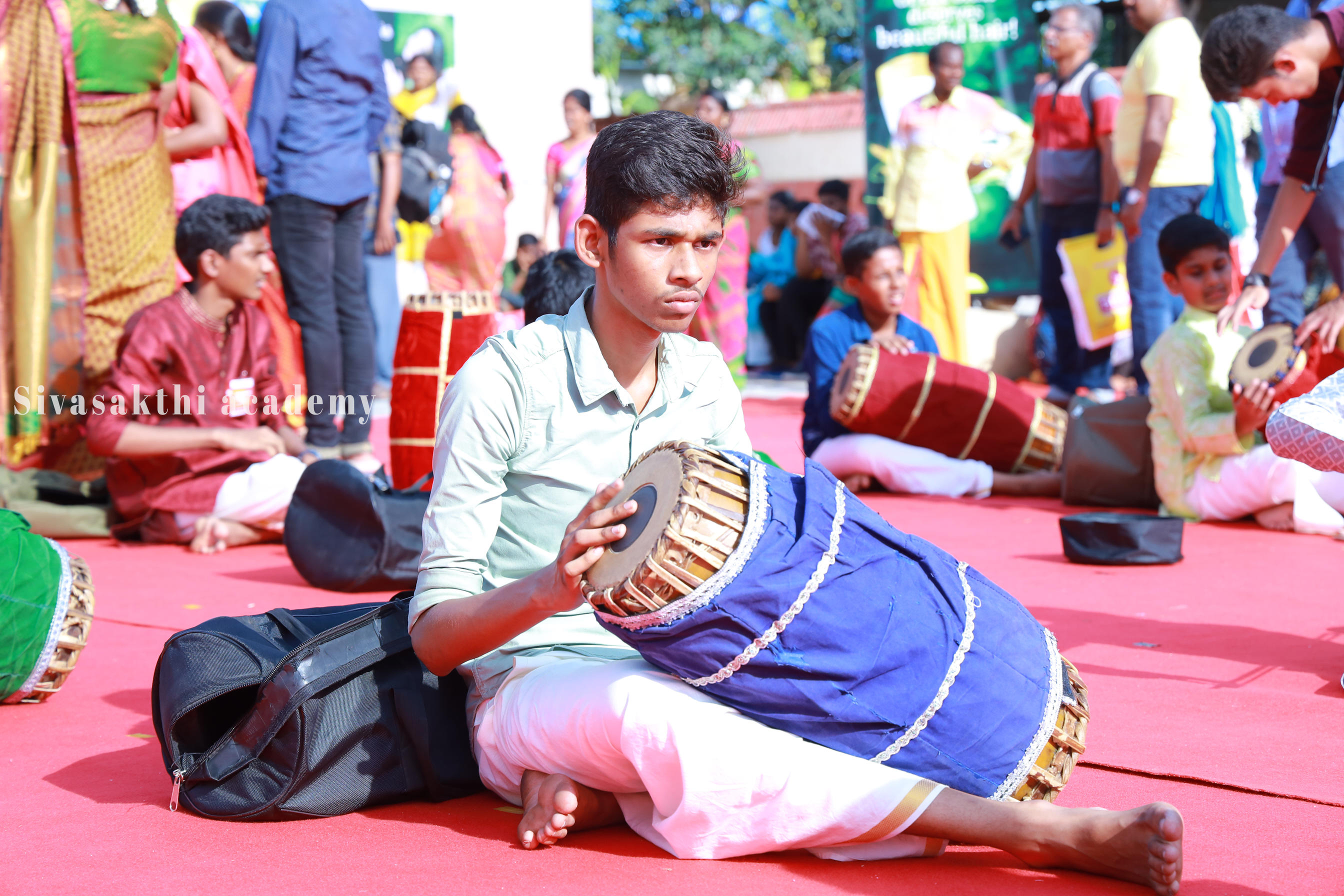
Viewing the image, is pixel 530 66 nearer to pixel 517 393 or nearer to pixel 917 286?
pixel 917 286

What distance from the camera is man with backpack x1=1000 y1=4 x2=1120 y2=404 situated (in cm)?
714

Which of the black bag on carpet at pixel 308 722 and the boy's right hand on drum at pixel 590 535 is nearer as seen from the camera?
the boy's right hand on drum at pixel 590 535

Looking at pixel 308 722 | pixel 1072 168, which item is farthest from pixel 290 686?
pixel 1072 168

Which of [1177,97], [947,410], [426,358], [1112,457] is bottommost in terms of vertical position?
[1112,457]

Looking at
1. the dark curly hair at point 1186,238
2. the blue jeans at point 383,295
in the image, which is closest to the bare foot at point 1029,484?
the dark curly hair at point 1186,238

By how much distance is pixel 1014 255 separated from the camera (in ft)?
35.9

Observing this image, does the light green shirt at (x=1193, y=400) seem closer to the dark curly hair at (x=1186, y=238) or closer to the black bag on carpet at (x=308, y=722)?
the dark curly hair at (x=1186, y=238)

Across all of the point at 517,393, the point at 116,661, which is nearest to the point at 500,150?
the point at 116,661

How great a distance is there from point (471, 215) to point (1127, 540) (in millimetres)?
6696

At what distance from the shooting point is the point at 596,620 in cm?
215

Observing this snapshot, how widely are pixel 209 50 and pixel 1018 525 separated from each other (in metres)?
3.85

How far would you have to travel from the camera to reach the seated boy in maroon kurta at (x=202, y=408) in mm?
4520

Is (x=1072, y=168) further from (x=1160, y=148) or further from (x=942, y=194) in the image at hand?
(x=1160, y=148)

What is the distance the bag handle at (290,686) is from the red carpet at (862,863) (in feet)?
0.35
